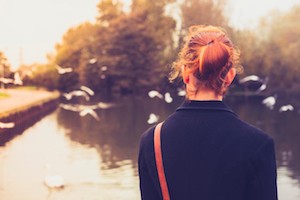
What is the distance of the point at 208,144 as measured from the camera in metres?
0.70

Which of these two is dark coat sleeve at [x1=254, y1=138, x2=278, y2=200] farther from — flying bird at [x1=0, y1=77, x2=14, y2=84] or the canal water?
flying bird at [x1=0, y1=77, x2=14, y2=84]

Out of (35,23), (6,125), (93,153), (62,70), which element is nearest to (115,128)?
(93,153)

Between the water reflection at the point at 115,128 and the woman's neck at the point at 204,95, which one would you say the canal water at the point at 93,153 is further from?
the woman's neck at the point at 204,95

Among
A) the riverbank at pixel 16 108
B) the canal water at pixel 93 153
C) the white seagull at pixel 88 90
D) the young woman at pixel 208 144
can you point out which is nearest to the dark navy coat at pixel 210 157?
the young woman at pixel 208 144

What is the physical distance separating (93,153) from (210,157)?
562cm

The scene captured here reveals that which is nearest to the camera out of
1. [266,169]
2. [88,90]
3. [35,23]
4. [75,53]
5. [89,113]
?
[266,169]

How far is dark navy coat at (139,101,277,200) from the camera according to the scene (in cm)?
68

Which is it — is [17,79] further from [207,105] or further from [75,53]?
[207,105]

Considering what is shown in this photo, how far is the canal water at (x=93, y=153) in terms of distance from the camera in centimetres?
459

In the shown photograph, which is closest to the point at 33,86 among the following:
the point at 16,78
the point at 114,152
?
the point at 16,78

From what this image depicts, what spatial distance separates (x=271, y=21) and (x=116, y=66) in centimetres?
414

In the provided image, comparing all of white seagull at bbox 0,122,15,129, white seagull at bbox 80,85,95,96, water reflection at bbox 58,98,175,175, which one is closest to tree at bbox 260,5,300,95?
water reflection at bbox 58,98,175,175

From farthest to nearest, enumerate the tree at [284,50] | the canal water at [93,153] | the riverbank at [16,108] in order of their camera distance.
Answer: the tree at [284,50] → the riverbank at [16,108] → the canal water at [93,153]

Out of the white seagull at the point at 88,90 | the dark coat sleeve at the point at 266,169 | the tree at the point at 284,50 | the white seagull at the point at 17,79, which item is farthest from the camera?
the tree at the point at 284,50
